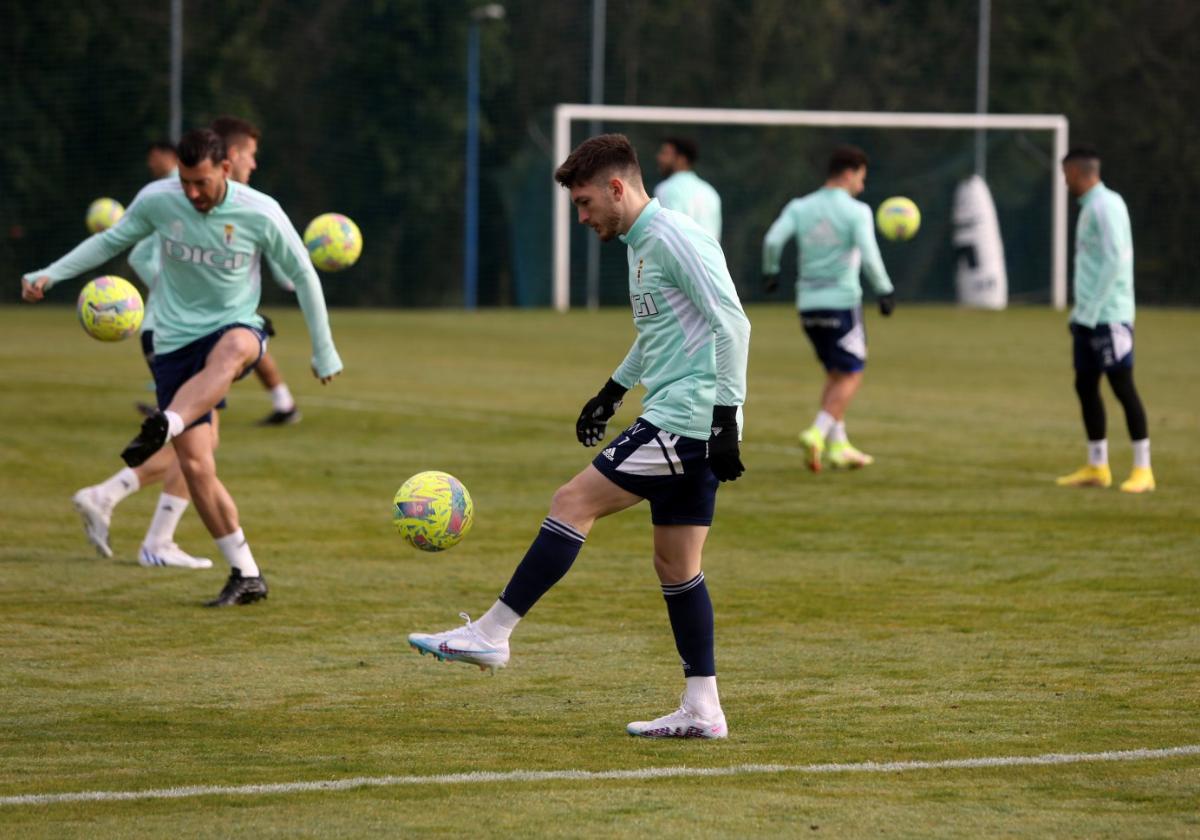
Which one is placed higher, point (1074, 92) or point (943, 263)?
point (1074, 92)

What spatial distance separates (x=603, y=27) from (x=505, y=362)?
15952 mm

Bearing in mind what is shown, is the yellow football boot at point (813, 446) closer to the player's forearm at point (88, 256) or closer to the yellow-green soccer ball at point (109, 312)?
the yellow-green soccer ball at point (109, 312)

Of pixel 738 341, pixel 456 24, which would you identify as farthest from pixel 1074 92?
pixel 738 341

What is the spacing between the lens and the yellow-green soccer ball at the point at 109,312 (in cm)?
934

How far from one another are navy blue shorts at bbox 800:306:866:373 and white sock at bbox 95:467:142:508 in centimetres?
575

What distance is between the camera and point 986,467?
45.6ft

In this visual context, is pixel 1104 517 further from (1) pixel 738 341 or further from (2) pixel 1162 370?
(2) pixel 1162 370

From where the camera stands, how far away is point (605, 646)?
7.90 m

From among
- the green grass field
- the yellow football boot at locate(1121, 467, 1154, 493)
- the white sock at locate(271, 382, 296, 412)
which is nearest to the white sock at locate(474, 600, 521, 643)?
the green grass field

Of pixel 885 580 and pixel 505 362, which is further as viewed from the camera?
pixel 505 362

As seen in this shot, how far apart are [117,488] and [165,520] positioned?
1.43 ft

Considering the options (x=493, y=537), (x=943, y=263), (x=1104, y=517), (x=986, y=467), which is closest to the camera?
(x=493, y=537)

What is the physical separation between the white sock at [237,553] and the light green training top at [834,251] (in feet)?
20.7

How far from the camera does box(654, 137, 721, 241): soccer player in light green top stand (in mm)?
16375
